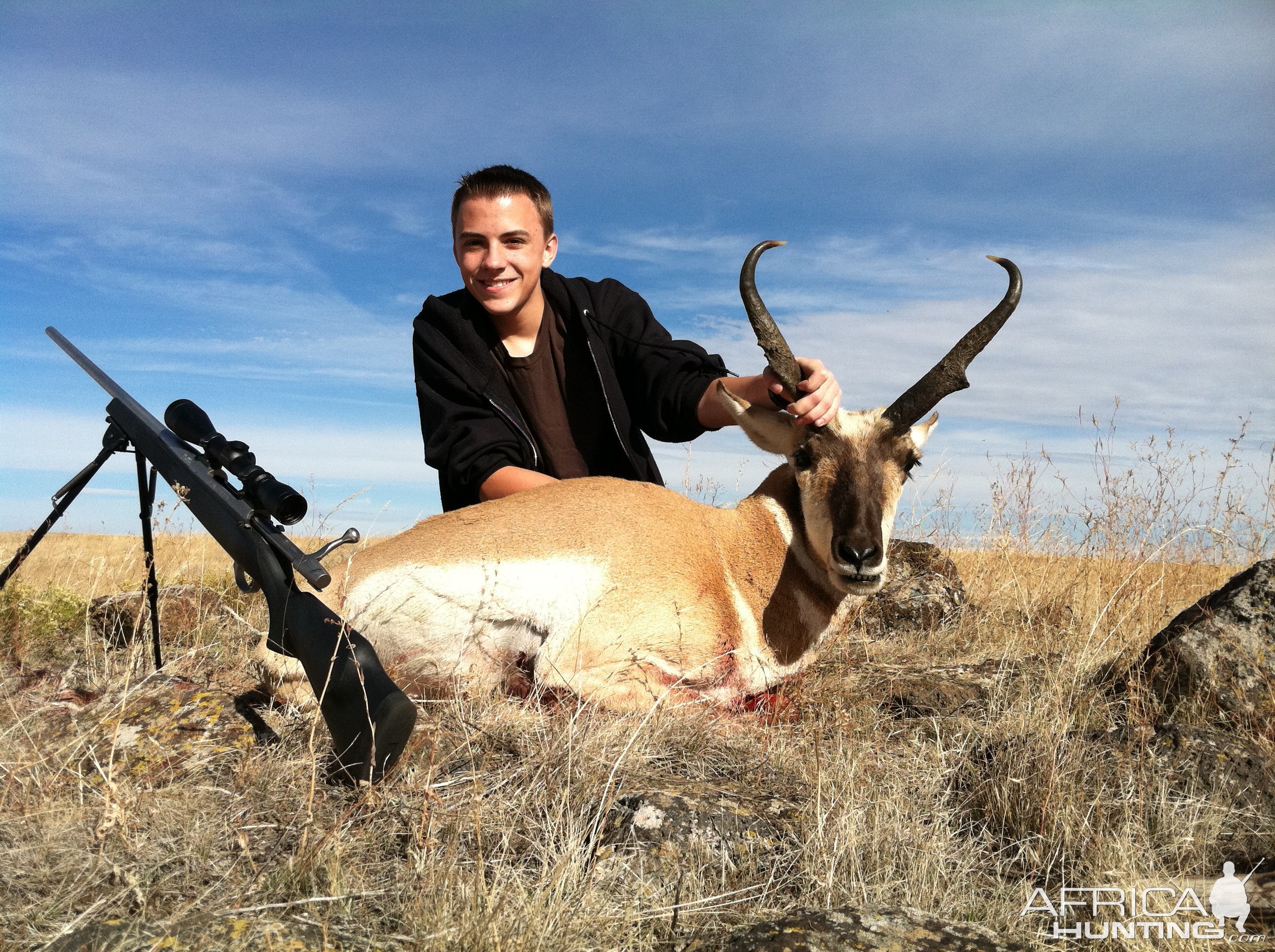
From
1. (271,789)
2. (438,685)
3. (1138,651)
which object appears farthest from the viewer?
(1138,651)

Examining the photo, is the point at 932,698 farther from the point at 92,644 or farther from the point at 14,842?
the point at 92,644

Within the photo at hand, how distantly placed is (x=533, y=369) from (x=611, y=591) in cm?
300

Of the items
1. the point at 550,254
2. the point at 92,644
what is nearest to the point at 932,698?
the point at 550,254

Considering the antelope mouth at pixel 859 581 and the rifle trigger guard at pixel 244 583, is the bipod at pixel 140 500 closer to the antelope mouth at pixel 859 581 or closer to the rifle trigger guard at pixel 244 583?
the rifle trigger guard at pixel 244 583

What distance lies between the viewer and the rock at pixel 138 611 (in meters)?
6.68

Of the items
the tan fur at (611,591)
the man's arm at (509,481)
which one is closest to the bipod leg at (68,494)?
the tan fur at (611,591)

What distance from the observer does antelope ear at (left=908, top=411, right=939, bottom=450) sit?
562cm

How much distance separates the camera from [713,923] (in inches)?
101

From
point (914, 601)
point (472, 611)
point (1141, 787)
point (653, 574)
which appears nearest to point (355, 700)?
point (472, 611)

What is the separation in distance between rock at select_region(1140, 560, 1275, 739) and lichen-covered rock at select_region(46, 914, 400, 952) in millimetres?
4104

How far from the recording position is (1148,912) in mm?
2857

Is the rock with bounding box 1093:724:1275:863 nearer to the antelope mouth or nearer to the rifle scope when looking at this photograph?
the antelope mouth

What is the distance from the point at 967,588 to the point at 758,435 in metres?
4.17

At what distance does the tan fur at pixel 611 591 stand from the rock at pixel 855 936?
190 cm
